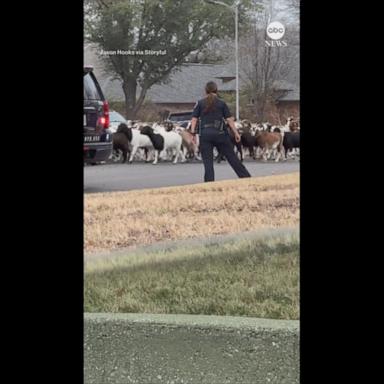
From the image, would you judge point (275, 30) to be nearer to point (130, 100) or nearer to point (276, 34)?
point (276, 34)

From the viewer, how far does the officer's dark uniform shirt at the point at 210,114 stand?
532 cm

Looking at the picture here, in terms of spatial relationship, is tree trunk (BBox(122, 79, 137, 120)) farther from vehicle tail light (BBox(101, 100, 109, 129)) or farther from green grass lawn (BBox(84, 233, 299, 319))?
green grass lawn (BBox(84, 233, 299, 319))

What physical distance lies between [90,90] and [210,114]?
0.89m

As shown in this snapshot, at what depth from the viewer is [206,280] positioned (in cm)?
550

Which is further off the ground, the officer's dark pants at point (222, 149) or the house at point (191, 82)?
the house at point (191, 82)

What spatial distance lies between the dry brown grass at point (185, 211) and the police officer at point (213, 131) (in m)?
0.12

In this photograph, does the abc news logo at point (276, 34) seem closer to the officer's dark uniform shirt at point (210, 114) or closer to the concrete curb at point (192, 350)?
the officer's dark uniform shirt at point (210, 114)

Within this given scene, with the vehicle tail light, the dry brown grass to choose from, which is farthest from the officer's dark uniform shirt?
the vehicle tail light

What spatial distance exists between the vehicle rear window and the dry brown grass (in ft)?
2.37

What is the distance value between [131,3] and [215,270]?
2.05m

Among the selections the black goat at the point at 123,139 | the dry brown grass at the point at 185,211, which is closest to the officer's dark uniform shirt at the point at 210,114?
the dry brown grass at the point at 185,211
